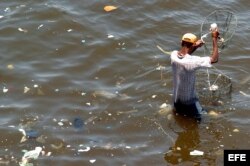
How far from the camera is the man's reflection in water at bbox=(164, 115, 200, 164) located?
25.0 ft

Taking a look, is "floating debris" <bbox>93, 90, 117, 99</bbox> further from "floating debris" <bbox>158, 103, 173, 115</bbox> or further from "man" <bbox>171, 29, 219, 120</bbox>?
"man" <bbox>171, 29, 219, 120</bbox>

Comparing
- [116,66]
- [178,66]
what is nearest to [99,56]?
[116,66]

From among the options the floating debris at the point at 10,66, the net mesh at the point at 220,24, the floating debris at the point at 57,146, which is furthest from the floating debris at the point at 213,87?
the floating debris at the point at 10,66

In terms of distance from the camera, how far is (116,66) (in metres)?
9.83

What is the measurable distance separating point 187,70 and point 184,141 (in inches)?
51.7

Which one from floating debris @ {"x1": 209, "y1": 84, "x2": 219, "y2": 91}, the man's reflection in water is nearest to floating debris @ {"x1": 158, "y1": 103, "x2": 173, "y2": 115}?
the man's reflection in water

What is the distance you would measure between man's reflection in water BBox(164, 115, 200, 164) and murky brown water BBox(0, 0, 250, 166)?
0.02m

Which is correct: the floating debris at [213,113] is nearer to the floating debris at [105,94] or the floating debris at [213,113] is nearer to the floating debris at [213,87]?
the floating debris at [213,87]

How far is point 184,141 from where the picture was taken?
26.2 feet

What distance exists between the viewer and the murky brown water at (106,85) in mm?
7797

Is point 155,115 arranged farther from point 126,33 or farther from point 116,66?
point 126,33

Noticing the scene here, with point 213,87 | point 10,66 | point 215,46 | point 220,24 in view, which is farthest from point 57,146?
point 220,24

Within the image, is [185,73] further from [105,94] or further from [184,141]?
[105,94]

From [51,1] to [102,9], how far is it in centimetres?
135
